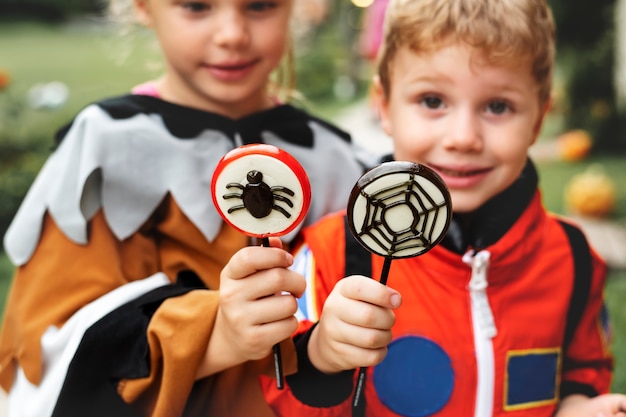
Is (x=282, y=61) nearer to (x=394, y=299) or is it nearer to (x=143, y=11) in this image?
(x=143, y=11)

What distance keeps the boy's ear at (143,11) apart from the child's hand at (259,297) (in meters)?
0.55

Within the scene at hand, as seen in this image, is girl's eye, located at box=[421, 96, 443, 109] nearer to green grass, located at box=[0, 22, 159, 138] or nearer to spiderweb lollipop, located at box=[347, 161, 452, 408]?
spiderweb lollipop, located at box=[347, 161, 452, 408]

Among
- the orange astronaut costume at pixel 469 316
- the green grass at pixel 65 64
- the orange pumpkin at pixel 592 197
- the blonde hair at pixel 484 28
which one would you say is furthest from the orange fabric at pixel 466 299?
the orange pumpkin at pixel 592 197

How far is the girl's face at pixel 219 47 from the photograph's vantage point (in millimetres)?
1021

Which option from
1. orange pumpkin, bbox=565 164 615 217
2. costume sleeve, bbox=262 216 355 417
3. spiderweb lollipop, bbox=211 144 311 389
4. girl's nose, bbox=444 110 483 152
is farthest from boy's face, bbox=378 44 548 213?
orange pumpkin, bbox=565 164 615 217

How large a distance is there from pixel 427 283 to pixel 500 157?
19 cm

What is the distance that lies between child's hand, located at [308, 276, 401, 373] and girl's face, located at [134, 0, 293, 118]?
43cm

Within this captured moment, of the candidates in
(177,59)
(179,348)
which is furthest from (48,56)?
(179,348)

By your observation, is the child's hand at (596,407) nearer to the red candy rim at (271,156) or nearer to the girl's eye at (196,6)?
the red candy rim at (271,156)

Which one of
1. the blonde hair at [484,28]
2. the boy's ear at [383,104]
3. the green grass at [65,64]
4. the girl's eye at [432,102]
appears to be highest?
the blonde hair at [484,28]

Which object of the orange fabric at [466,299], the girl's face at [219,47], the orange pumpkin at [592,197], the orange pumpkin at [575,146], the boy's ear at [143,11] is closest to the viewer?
the orange fabric at [466,299]

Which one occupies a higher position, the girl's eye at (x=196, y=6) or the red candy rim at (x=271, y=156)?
the girl's eye at (x=196, y=6)

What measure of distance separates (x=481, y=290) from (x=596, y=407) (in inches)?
9.4

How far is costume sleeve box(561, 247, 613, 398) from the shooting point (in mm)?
1047
